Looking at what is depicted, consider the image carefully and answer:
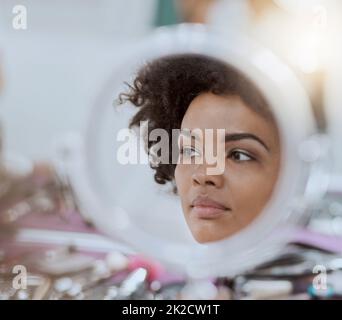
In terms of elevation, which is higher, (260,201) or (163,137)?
(163,137)

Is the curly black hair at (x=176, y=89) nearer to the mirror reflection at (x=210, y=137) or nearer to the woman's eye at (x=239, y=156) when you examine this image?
the mirror reflection at (x=210, y=137)

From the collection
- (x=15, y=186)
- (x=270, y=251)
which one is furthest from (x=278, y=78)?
(x=15, y=186)

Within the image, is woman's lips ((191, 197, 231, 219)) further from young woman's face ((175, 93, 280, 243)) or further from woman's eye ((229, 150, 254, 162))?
woman's eye ((229, 150, 254, 162))

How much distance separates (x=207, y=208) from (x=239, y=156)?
16 cm

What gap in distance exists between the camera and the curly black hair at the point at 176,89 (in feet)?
6.21

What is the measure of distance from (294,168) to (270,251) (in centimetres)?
23

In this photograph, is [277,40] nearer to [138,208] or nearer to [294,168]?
[294,168]

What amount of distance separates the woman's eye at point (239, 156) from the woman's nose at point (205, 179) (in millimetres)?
58

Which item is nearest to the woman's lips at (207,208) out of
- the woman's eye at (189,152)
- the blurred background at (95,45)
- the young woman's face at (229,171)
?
the young woman's face at (229,171)

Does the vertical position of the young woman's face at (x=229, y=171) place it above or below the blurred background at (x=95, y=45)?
below

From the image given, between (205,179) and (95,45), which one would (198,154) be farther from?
(95,45)

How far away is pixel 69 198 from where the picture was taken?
1.92m
